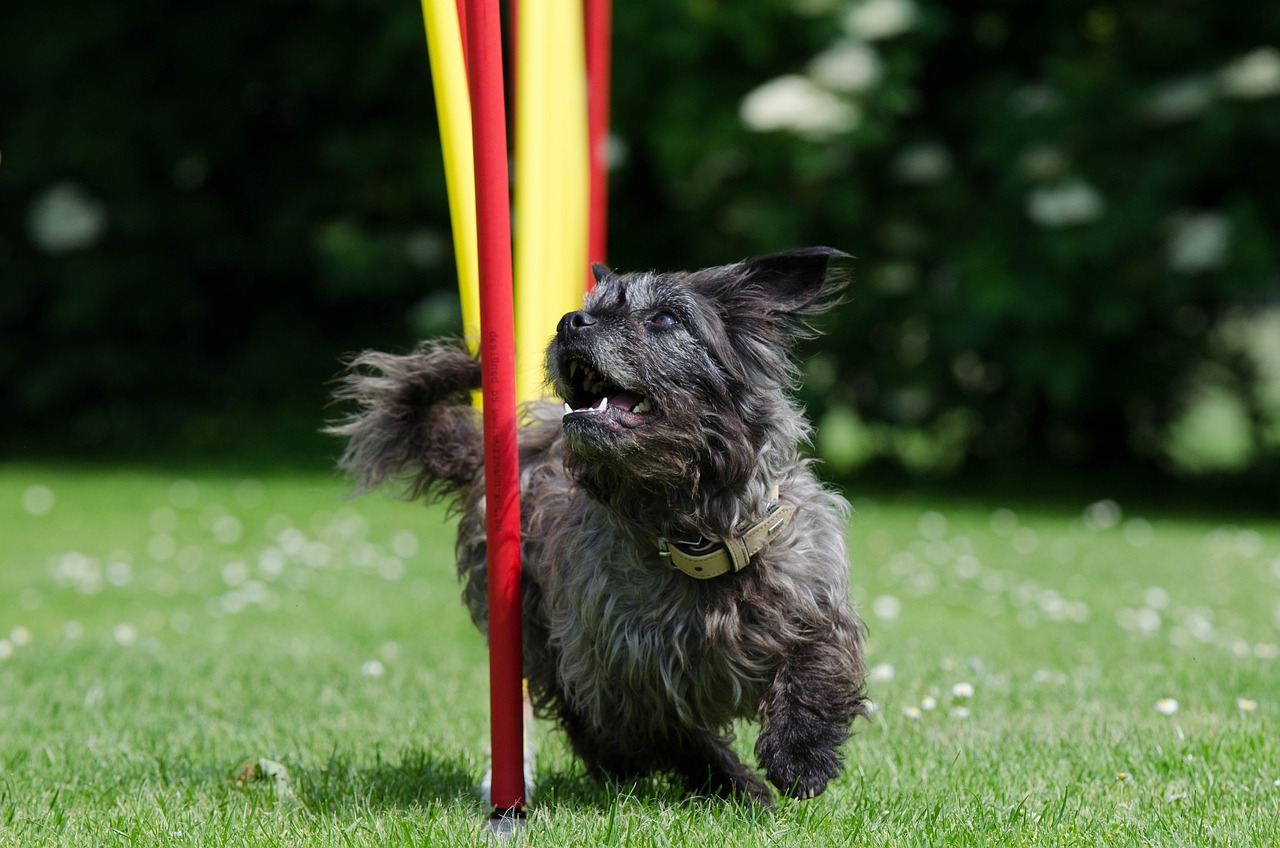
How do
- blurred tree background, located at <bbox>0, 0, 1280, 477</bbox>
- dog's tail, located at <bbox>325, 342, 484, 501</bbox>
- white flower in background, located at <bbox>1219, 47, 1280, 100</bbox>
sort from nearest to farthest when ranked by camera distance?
dog's tail, located at <bbox>325, 342, 484, 501</bbox>, white flower in background, located at <bbox>1219, 47, 1280, 100</bbox>, blurred tree background, located at <bbox>0, 0, 1280, 477</bbox>

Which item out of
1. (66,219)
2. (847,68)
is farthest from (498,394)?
(66,219)

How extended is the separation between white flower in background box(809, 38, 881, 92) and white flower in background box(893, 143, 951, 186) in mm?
906

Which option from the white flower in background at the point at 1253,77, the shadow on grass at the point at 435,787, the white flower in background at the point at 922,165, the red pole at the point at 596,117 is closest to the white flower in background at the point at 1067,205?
the white flower in background at the point at 922,165

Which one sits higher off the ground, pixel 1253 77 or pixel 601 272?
pixel 1253 77

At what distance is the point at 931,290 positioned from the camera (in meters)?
12.5

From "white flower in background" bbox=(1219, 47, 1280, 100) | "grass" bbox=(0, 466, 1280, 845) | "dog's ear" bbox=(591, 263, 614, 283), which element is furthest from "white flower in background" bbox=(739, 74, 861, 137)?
"dog's ear" bbox=(591, 263, 614, 283)

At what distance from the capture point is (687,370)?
3297 millimetres

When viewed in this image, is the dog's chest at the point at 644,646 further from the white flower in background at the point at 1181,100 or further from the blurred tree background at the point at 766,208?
the white flower in background at the point at 1181,100

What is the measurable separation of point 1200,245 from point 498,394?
30.1 ft

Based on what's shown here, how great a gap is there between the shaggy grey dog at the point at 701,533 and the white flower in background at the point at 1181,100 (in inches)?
349

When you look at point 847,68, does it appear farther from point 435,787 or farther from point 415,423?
point 435,787

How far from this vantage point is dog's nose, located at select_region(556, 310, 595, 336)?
318 centimetres

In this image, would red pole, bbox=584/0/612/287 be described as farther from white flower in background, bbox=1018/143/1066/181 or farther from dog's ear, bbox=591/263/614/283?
white flower in background, bbox=1018/143/1066/181

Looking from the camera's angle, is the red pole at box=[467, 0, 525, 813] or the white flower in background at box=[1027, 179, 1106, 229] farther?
the white flower in background at box=[1027, 179, 1106, 229]
